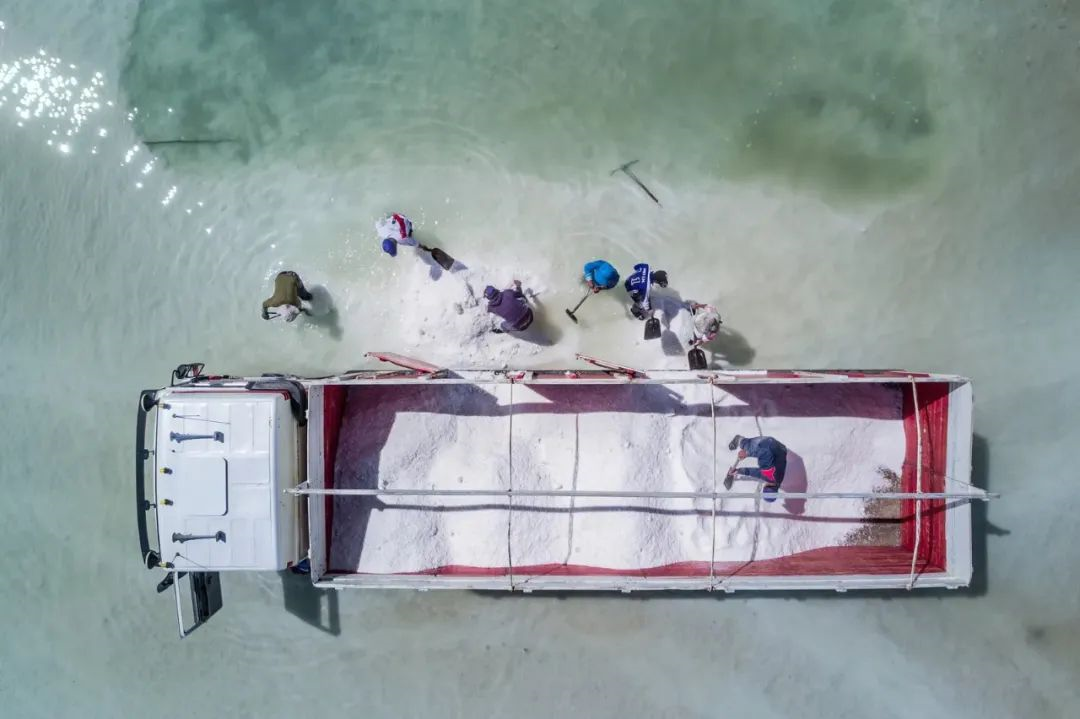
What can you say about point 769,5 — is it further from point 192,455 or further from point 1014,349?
point 192,455

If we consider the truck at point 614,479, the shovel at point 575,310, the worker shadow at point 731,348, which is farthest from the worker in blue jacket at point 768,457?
the shovel at point 575,310

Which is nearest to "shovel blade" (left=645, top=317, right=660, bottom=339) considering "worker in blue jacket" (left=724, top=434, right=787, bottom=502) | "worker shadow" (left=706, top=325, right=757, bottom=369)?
"worker shadow" (left=706, top=325, right=757, bottom=369)

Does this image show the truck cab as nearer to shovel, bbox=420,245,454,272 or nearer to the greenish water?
shovel, bbox=420,245,454,272

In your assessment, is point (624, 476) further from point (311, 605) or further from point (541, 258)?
point (311, 605)

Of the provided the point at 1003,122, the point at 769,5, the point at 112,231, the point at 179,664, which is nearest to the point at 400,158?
the point at 112,231

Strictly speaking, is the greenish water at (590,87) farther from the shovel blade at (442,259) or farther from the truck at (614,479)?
the truck at (614,479)

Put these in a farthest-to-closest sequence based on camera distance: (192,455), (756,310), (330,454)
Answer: (756,310)
(330,454)
(192,455)
